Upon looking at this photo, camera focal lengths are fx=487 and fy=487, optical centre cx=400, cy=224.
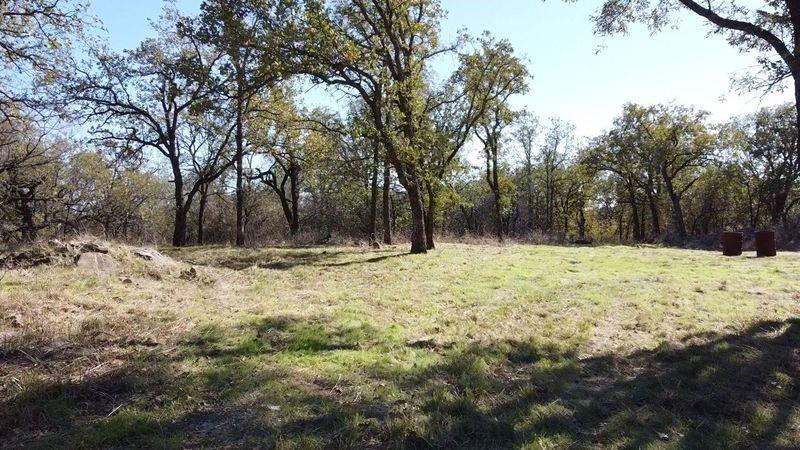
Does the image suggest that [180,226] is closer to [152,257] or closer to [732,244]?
[152,257]

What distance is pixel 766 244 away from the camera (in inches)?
623

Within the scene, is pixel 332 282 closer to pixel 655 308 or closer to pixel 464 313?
pixel 464 313

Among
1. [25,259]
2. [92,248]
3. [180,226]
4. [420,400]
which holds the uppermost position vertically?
[180,226]

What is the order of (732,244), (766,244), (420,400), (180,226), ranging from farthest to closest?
(180,226) < (732,244) < (766,244) < (420,400)

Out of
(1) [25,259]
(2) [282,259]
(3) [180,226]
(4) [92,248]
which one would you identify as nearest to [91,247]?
(4) [92,248]

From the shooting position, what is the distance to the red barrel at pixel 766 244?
15758 millimetres

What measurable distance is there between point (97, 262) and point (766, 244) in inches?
733

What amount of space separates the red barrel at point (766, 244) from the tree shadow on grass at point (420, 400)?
486 inches

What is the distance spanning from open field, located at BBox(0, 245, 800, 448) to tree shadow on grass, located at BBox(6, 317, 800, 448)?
0.02 meters

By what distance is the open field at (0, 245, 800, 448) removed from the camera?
365 cm

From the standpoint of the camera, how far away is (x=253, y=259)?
44.4ft

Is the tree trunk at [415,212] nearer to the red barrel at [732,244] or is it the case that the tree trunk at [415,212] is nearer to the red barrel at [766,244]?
the red barrel at [732,244]

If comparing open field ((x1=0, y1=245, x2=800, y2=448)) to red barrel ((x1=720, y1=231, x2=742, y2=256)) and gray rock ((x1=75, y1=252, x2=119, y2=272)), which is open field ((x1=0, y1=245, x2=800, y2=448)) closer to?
gray rock ((x1=75, y1=252, x2=119, y2=272))

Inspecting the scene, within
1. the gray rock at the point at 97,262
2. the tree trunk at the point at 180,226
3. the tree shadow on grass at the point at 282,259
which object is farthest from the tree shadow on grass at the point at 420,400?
the tree trunk at the point at 180,226
